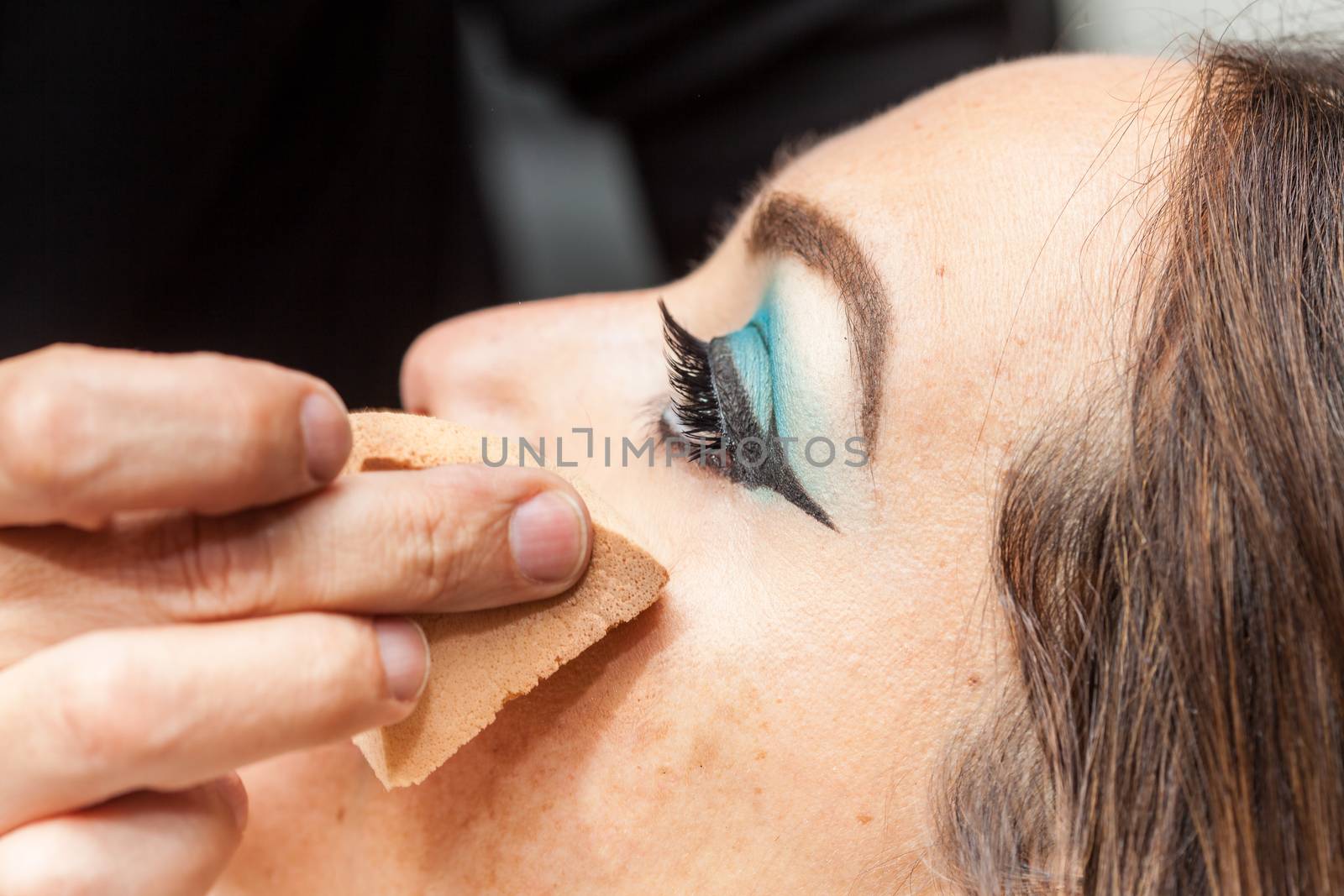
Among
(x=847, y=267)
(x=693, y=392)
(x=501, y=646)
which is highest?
(x=847, y=267)

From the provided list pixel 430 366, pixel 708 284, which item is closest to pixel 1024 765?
pixel 708 284

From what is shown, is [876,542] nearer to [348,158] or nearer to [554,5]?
[348,158]

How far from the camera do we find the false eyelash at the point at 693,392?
70cm

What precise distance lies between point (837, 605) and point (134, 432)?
43 centimetres

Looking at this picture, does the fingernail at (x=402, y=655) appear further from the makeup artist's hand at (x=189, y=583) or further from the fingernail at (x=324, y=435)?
the fingernail at (x=324, y=435)

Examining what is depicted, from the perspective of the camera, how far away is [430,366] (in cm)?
87

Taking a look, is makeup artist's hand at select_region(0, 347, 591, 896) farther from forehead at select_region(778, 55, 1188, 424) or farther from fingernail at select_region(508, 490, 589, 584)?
forehead at select_region(778, 55, 1188, 424)

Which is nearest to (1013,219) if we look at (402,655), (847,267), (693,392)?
(847,267)

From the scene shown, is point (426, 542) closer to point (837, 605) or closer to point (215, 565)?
point (215, 565)

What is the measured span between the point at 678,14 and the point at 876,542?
118 cm

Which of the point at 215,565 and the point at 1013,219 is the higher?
the point at 1013,219

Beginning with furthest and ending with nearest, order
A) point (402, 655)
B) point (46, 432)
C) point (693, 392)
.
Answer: point (693, 392) < point (402, 655) < point (46, 432)

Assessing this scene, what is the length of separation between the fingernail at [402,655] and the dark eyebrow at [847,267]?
327mm

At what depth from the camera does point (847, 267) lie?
650mm
